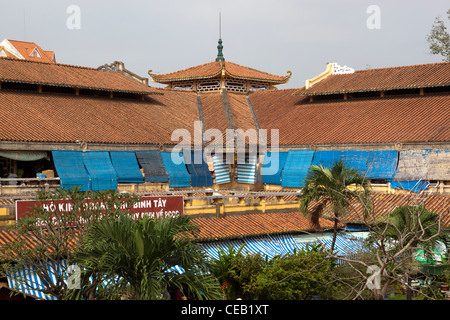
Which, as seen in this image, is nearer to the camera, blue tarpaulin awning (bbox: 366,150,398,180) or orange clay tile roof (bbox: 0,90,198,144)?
orange clay tile roof (bbox: 0,90,198,144)

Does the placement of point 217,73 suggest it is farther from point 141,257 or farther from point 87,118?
point 141,257

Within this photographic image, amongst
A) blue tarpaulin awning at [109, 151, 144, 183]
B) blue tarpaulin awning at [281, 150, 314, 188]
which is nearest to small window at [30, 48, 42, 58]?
blue tarpaulin awning at [109, 151, 144, 183]

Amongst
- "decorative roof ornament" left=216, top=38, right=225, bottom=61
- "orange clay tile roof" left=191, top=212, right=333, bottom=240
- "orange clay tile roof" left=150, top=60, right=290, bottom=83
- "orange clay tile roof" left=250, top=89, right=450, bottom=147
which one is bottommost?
"orange clay tile roof" left=191, top=212, right=333, bottom=240

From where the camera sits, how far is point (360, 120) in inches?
1763

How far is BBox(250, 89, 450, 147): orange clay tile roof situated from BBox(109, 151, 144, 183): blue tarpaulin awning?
419 inches

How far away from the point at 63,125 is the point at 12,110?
10.1 ft

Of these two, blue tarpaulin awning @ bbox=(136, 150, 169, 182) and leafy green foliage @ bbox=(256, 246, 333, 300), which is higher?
blue tarpaulin awning @ bbox=(136, 150, 169, 182)

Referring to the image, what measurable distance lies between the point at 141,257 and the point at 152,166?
88.8 feet

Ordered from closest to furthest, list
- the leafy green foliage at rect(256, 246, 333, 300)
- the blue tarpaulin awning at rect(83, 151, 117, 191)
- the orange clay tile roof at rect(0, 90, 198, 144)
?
the leafy green foliage at rect(256, 246, 333, 300) → the orange clay tile roof at rect(0, 90, 198, 144) → the blue tarpaulin awning at rect(83, 151, 117, 191)

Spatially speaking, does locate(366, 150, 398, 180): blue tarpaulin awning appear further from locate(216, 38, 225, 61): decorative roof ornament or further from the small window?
the small window

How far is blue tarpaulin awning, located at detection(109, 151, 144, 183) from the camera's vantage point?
40.8m

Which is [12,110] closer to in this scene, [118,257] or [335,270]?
[335,270]

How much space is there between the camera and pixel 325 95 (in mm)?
49219
